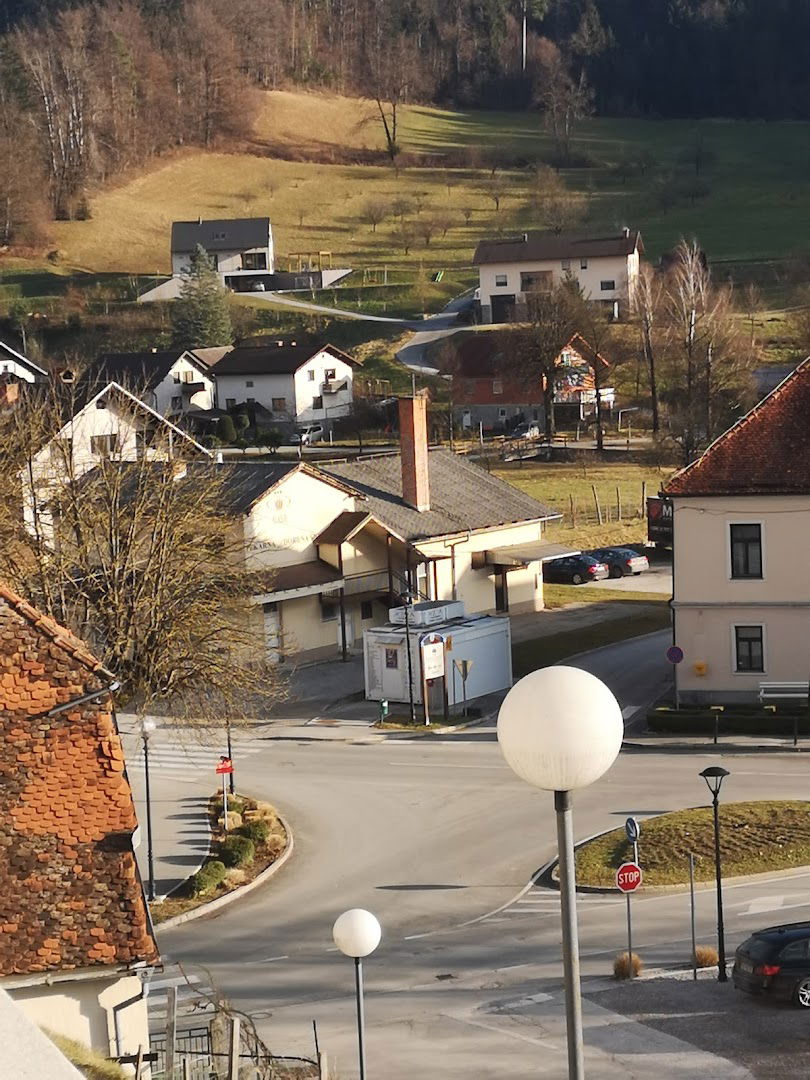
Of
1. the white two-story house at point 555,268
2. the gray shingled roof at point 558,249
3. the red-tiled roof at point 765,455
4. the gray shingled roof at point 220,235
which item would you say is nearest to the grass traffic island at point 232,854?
the red-tiled roof at point 765,455

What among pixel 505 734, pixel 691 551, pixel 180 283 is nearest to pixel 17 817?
pixel 505 734

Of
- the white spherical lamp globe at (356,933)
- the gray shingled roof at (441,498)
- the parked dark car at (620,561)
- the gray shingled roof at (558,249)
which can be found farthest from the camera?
the gray shingled roof at (558,249)

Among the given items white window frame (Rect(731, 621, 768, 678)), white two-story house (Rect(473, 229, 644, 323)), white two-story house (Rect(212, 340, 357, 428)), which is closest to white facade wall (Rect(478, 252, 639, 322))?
white two-story house (Rect(473, 229, 644, 323))

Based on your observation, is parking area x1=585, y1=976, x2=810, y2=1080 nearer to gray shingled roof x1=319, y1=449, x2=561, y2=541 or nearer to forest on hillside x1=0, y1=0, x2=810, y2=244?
gray shingled roof x1=319, y1=449, x2=561, y2=541

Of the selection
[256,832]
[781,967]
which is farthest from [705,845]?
[256,832]

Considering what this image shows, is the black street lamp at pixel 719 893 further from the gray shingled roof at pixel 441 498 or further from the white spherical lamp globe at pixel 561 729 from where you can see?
the gray shingled roof at pixel 441 498

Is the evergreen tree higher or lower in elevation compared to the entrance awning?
higher

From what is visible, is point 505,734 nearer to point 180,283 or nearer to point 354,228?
point 180,283
